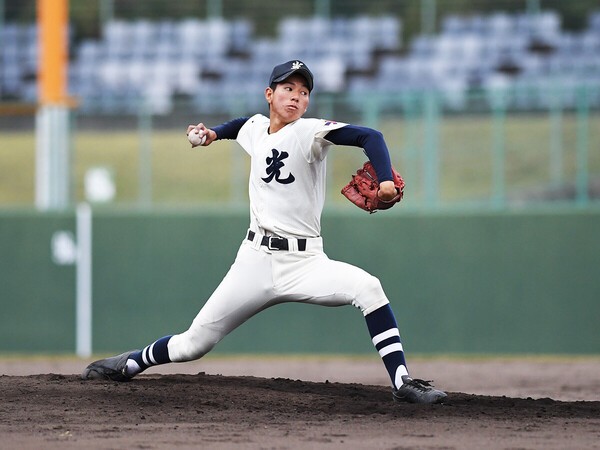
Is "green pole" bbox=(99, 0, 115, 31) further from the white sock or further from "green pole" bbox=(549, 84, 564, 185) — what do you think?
the white sock

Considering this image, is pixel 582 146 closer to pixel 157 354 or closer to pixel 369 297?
pixel 369 297

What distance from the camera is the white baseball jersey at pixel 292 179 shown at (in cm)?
619

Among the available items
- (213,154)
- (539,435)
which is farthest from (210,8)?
(539,435)

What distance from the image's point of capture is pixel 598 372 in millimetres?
10109

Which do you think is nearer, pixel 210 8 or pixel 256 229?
pixel 256 229

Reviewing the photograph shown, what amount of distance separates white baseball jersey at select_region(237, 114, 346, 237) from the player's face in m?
0.06

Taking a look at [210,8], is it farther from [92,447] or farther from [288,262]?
[92,447]

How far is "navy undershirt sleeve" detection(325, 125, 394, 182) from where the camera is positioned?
5.93 meters

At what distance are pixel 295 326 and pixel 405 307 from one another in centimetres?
120

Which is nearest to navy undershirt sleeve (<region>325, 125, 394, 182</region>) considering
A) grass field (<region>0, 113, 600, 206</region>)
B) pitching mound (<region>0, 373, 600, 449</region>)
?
pitching mound (<region>0, 373, 600, 449</region>)

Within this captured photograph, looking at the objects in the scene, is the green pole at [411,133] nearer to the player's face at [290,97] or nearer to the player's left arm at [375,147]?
the player's face at [290,97]

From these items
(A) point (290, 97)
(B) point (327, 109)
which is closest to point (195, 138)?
(A) point (290, 97)

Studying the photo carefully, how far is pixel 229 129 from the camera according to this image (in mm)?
6707

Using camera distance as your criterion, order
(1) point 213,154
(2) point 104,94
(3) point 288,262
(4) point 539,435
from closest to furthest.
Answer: (4) point 539,435, (3) point 288,262, (1) point 213,154, (2) point 104,94
